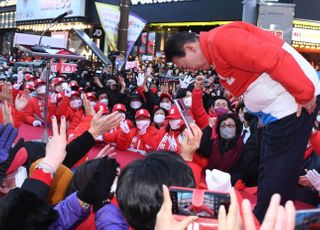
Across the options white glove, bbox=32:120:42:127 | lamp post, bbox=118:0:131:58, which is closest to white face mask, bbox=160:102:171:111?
white glove, bbox=32:120:42:127

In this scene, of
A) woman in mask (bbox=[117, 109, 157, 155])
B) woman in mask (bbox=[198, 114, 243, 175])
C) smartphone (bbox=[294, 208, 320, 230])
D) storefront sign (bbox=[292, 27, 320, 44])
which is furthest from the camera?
storefront sign (bbox=[292, 27, 320, 44])

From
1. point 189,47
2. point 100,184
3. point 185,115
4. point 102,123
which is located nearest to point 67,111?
point 102,123

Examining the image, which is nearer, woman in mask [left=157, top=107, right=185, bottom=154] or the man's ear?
the man's ear

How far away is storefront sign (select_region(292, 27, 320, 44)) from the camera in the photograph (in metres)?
15.0

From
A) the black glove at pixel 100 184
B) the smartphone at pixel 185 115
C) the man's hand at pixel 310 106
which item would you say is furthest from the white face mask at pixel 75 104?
the black glove at pixel 100 184

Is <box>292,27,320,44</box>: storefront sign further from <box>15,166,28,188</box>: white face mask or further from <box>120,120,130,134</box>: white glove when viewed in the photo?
<box>15,166,28,188</box>: white face mask

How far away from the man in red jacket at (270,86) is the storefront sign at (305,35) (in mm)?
13533

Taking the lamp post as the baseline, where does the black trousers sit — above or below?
below

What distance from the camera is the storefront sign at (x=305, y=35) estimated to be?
1505 cm

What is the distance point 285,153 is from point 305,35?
1394 centimetres

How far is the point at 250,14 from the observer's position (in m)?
6.49

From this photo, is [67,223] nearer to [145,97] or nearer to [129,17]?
[145,97]

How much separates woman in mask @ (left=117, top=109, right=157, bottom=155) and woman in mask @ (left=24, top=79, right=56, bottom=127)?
2.02 m

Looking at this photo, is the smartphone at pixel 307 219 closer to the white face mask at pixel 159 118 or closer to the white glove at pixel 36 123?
the white face mask at pixel 159 118
